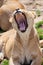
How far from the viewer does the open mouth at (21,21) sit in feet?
13.7

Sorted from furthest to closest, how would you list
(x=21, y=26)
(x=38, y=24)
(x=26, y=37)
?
1. (x=38, y=24)
2. (x=26, y=37)
3. (x=21, y=26)

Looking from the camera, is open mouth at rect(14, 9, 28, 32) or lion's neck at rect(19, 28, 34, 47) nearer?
open mouth at rect(14, 9, 28, 32)

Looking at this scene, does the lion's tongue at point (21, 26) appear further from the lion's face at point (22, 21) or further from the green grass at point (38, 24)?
the green grass at point (38, 24)

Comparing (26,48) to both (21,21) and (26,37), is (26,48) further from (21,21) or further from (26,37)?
(21,21)

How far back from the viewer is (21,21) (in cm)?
423

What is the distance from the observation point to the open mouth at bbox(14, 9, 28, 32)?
4184 millimetres

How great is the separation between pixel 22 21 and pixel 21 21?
0.05 feet

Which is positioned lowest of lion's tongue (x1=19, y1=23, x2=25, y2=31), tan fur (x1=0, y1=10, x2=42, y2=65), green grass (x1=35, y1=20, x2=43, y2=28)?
green grass (x1=35, y1=20, x2=43, y2=28)

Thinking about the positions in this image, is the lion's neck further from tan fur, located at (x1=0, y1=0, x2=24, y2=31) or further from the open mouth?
tan fur, located at (x1=0, y1=0, x2=24, y2=31)

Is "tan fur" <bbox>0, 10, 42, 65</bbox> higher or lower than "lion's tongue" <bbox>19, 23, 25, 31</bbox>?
lower

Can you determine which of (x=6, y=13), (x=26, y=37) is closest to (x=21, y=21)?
(x=26, y=37)

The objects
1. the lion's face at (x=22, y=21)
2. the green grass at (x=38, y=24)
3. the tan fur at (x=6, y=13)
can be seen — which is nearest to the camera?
the lion's face at (x=22, y=21)

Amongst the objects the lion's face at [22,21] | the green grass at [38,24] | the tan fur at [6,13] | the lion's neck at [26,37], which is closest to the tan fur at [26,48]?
the lion's neck at [26,37]

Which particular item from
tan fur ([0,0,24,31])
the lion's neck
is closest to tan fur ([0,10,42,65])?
the lion's neck
